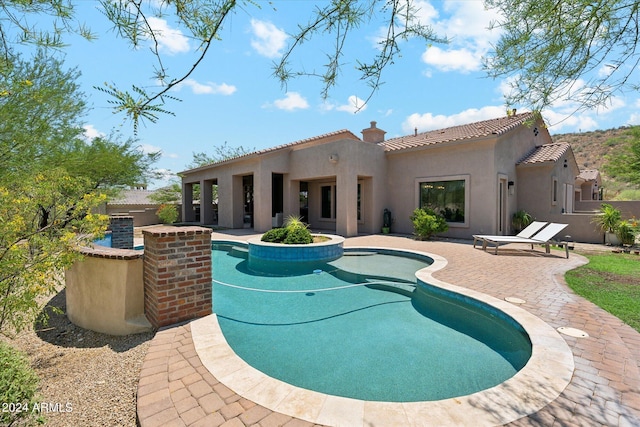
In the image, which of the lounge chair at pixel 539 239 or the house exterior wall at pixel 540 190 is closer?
the lounge chair at pixel 539 239

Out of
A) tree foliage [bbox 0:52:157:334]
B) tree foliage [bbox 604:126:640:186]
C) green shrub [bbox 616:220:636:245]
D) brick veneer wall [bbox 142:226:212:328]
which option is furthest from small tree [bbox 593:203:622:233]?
tree foliage [bbox 0:52:157:334]

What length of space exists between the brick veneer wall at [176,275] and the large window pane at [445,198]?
13.2 m

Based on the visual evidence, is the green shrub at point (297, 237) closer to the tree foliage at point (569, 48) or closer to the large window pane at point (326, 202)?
the large window pane at point (326, 202)

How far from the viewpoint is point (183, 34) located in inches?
92.7

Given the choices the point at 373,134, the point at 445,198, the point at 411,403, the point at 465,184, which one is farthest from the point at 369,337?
the point at 373,134

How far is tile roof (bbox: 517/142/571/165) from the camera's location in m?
14.8

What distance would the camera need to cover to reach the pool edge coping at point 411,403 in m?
2.50

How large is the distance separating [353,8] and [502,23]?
2.17 metres

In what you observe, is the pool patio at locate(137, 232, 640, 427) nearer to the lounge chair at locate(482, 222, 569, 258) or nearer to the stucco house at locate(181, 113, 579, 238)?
the lounge chair at locate(482, 222, 569, 258)

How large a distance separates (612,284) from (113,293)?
10.5 m

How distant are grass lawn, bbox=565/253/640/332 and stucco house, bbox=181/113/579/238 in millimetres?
4560

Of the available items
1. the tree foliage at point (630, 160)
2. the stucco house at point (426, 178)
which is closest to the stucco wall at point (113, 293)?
the stucco house at point (426, 178)

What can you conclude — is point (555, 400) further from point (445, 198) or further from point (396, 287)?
point (445, 198)

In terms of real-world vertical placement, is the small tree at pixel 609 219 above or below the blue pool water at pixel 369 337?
above
